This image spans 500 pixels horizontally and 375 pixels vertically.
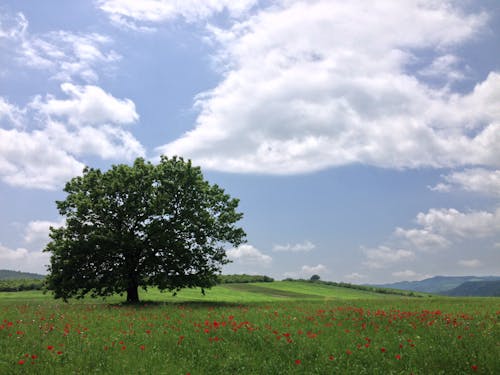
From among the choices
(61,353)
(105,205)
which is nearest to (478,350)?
(61,353)

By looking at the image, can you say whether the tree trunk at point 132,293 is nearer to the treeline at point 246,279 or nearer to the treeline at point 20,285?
the treeline at point 20,285

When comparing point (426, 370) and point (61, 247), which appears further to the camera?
point (61, 247)

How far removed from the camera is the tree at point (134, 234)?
32.9 m

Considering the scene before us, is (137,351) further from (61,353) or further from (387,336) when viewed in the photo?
(387,336)

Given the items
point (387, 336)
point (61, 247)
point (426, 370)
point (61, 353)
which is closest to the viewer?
point (426, 370)

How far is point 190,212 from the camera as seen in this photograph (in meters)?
34.4

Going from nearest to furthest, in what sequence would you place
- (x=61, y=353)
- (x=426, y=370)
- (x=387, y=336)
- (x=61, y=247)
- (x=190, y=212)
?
1. (x=426, y=370)
2. (x=61, y=353)
3. (x=387, y=336)
4. (x=61, y=247)
5. (x=190, y=212)

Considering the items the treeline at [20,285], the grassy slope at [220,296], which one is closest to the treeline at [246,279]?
the grassy slope at [220,296]

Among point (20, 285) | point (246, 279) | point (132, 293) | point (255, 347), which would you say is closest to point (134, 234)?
point (132, 293)

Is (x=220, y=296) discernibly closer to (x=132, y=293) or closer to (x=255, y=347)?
(x=132, y=293)

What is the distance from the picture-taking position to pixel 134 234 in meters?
33.7

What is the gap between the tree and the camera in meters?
32.9

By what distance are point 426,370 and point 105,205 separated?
27627mm

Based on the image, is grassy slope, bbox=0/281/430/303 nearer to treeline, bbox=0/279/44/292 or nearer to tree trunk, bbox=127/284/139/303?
tree trunk, bbox=127/284/139/303
